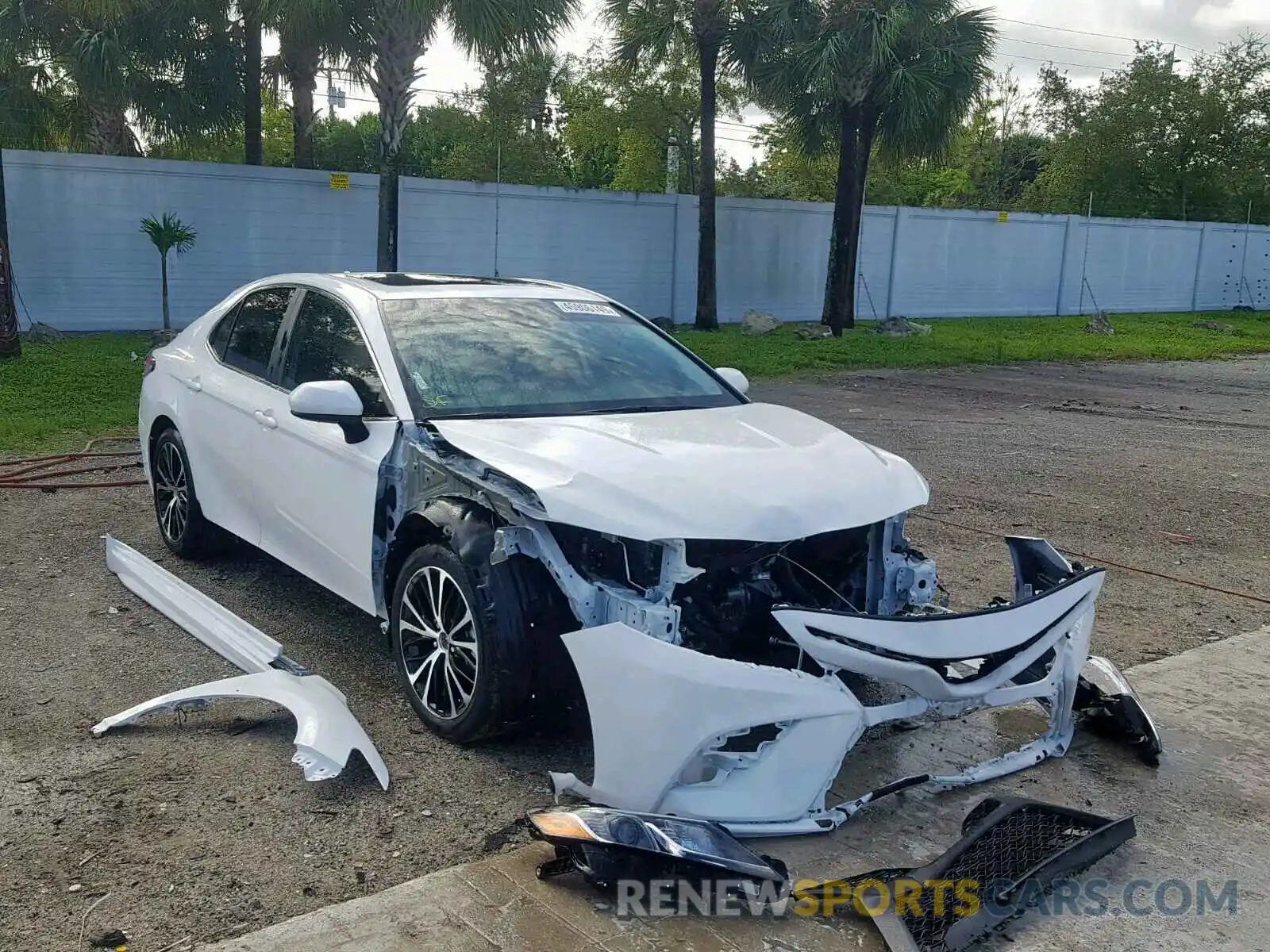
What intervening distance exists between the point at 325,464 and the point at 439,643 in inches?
39.2

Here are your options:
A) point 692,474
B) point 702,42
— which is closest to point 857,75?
point 702,42

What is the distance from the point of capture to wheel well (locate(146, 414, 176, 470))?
20.2 ft

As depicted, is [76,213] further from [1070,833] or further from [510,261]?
[1070,833]

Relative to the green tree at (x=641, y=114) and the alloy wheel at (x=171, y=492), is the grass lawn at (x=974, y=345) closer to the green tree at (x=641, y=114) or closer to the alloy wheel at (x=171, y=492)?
the green tree at (x=641, y=114)

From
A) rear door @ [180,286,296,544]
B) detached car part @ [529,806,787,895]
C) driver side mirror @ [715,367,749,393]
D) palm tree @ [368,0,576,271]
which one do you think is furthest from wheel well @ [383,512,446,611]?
palm tree @ [368,0,576,271]

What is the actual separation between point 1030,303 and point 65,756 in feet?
95.7

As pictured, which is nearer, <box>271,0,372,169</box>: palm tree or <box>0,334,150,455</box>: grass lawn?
<box>0,334,150,455</box>: grass lawn

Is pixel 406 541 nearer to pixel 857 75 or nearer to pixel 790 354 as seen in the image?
pixel 790 354

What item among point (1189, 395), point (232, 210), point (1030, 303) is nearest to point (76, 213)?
point (232, 210)

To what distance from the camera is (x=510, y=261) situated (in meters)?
21.5

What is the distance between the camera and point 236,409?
5359 mm

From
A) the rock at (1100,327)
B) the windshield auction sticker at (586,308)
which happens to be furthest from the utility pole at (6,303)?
the rock at (1100,327)

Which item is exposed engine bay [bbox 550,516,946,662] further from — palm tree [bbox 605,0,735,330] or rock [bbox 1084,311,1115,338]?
rock [bbox 1084,311,1115,338]

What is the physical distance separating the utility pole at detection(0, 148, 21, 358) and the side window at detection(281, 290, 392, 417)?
9.56 metres
